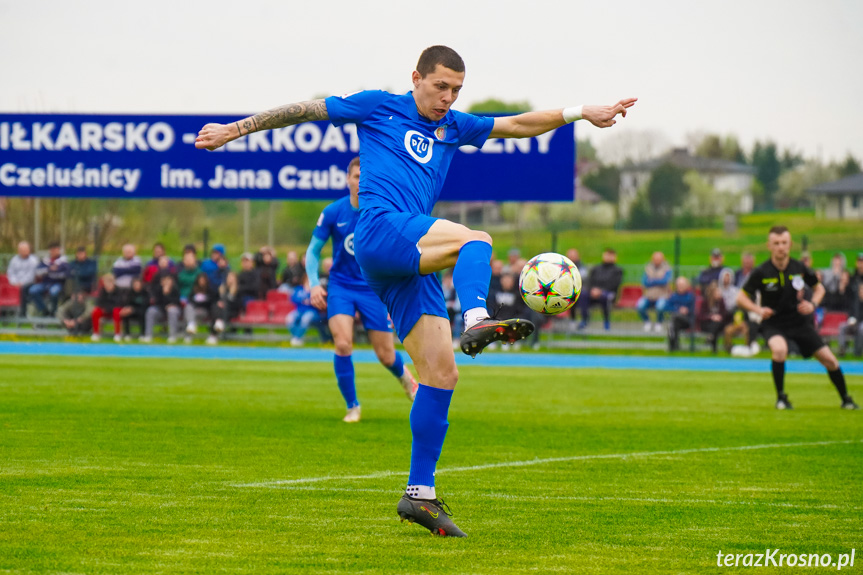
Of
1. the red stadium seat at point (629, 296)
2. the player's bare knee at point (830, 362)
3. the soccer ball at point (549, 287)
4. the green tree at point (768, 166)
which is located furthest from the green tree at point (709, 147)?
the soccer ball at point (549, 287)

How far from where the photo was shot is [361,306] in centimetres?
1077

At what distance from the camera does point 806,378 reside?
61.8 ft

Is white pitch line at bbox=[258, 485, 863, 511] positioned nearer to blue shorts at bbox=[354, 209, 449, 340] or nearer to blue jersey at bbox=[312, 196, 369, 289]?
blue shorts at bbox=[354, 209, 449, 340]

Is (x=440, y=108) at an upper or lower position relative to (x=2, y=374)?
upper

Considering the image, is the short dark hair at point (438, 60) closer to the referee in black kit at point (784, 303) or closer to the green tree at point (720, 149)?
the referee in black kit at point (784, 303)

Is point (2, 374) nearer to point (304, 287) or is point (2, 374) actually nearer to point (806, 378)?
point (304, 287)

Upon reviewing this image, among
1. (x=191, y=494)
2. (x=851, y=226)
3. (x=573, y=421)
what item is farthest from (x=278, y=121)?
(x=851, y=226)

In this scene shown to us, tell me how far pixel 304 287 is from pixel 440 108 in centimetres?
1852

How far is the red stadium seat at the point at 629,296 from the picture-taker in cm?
2477

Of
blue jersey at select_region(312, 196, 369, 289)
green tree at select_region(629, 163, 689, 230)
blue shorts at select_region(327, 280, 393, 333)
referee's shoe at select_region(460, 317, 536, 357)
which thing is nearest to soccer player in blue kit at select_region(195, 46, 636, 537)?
referee's shoe at select_region(460, 317, 536, 357)

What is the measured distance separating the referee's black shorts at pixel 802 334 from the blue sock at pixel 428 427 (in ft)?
27.5

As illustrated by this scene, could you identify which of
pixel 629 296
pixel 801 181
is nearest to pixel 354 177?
pixel 629 296

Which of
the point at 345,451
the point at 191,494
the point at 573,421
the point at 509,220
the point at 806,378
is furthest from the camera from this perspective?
the point at 509,220

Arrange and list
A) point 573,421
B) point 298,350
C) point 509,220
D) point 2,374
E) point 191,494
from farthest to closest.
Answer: point 509,220 → point 298,350 → point 2,374 → point 573,421 → point 191,494
